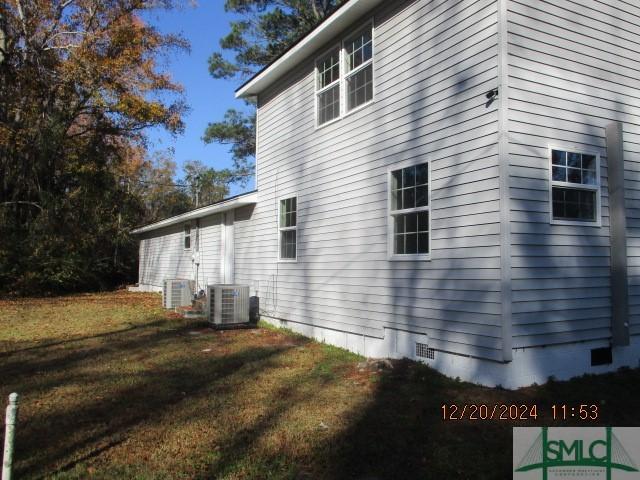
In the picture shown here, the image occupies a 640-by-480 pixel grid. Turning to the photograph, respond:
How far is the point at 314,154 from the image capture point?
960 centimetres

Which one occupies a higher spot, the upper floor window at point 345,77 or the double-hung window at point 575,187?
the upper floor window at point 345,77

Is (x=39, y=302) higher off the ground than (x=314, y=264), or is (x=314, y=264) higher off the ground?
(x=314, y=264)

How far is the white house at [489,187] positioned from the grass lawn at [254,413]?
0.54m

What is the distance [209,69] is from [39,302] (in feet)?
39.7

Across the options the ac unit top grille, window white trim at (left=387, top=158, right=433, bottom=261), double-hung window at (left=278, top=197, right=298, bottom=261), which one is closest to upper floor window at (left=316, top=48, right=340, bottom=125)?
double-hung window at (left=278, top=197, right=298, bottom=261)

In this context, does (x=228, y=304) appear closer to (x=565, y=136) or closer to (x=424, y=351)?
(x=424, y=351)

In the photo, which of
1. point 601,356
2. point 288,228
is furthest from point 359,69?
point 601,356

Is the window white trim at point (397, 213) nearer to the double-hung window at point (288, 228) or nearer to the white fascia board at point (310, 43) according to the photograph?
the white fascia board at point (310, 43)

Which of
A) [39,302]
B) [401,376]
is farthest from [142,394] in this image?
[39,302]

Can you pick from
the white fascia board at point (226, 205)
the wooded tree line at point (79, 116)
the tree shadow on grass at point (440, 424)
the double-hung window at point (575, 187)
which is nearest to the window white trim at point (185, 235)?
the white fascia board at point (226, 205)

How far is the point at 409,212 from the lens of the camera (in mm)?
6949

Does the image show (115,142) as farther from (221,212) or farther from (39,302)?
(221,212)

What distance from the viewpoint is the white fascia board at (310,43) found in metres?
8.02

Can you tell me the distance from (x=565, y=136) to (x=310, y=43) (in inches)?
203
